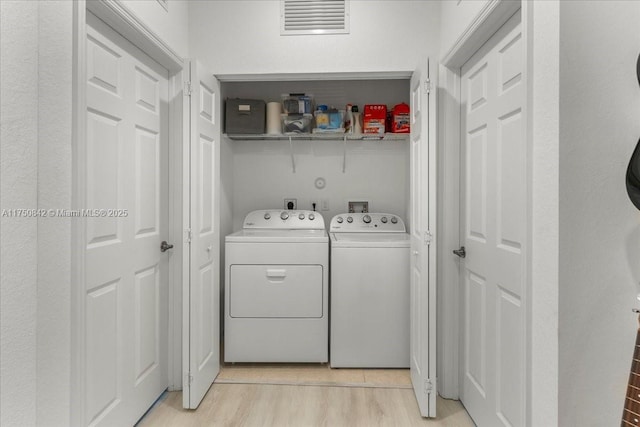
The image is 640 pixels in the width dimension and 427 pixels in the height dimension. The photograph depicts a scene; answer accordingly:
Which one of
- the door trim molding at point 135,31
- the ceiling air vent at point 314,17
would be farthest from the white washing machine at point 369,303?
the door trim molding at point 135,31

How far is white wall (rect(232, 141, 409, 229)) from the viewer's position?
310 centimetres

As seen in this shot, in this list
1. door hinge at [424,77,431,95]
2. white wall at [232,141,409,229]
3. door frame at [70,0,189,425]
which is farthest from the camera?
white wall at [232,141,409,229]

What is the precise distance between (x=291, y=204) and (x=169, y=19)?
61.2 inches

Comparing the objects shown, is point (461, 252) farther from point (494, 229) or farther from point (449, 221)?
point (494, 229)

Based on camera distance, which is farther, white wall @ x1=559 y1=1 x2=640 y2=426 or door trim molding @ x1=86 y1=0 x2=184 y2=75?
door trim molding @ x1=86 y1=0 x2=184 y2=75

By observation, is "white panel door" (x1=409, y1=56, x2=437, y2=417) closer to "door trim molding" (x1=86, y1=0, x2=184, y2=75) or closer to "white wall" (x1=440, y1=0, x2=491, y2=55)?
"white wall" (x1=440, y1=0, x2=491, y2=55)

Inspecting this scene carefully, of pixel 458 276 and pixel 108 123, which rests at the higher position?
pixel 108 123

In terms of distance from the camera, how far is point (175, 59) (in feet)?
6.99

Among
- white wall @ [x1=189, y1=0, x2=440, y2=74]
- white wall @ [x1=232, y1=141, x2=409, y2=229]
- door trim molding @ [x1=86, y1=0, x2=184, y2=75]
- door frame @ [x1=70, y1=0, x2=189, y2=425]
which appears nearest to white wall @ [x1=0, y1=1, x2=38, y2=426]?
door frame @ [x1=70, y1=0, x2=189, y2=425]

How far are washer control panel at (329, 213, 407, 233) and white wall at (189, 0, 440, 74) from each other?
1.13m

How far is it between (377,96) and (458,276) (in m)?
1.65

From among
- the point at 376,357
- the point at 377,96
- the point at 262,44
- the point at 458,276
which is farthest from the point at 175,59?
the point at 376,357

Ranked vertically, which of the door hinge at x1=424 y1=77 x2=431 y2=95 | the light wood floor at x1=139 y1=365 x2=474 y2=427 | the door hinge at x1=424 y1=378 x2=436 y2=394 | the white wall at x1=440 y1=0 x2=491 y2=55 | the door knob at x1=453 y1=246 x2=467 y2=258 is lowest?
the light wood floor at x1=139 y1=365 x2=474 y2=427

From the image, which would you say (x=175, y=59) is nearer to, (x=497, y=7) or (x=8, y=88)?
(x=8, y=88)
